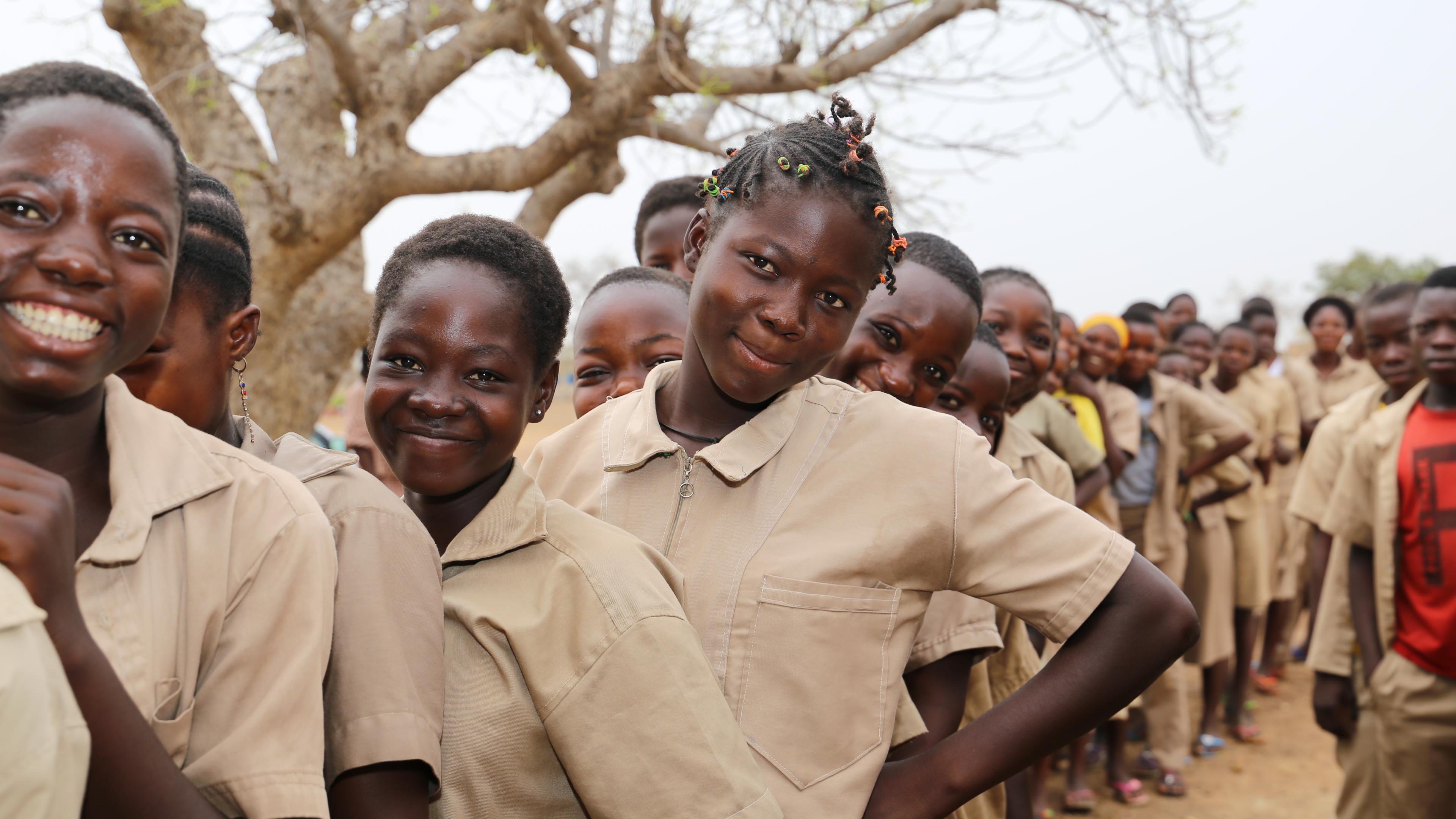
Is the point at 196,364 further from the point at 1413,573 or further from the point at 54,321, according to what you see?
the point at 1413,573

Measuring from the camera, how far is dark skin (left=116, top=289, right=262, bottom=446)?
1444mm

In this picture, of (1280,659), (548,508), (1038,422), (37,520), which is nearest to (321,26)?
(1038,422)

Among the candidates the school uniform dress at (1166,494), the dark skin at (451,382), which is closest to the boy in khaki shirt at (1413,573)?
the school uniform dress at (1166,494)

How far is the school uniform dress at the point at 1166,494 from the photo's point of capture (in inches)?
190

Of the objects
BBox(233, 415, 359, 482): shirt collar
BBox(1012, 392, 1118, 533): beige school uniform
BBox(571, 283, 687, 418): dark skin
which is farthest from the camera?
BBox(1012, 392, 1118, 533): beige school uniform

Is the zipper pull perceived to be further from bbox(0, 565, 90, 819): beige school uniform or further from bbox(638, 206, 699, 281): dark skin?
bbox(638, 206, 699, 281): dark skin

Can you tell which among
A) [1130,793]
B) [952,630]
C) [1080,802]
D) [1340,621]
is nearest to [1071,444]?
[1340,621]

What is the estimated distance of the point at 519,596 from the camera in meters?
1.36

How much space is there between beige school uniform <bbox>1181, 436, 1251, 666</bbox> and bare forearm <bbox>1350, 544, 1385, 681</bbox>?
6.52 ft

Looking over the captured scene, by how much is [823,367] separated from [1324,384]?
706cm

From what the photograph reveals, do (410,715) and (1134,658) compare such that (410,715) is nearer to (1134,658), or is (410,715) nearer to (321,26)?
(1134,658)

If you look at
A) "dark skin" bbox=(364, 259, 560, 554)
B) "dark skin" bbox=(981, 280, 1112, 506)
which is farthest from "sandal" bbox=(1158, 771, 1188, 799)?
"dark skin" bbox=(364, 259, 560, 554)

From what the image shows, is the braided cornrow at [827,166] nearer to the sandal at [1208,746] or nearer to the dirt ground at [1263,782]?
the dirt ground at [1263,782]

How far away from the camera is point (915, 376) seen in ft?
7.29
